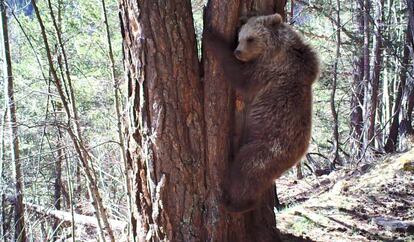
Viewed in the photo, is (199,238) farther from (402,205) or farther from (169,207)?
(402,205)

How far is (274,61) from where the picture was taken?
388cm

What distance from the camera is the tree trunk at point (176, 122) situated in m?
3.10

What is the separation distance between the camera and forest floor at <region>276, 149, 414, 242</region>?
15.2ft

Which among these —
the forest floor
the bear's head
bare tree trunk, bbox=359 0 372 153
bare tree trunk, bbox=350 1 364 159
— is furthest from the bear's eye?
bare tree trunk, bbox=350 1 364 159

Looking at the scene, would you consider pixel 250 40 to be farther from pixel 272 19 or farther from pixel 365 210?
pixel 365 210

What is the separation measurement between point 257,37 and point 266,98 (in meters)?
0.51

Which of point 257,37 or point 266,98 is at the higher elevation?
point 257,37

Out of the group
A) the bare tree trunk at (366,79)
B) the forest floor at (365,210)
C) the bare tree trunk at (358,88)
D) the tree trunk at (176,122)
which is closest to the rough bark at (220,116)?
the tree trunk at (176,122)

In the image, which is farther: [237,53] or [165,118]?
[237,53]

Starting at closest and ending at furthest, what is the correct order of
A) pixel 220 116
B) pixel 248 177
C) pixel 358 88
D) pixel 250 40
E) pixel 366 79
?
pixel 220 116 < pixel 248 177 < pixel 250 40 < pixel 366 79 < pixel 358 88

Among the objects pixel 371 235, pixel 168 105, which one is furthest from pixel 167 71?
pixel 371 235

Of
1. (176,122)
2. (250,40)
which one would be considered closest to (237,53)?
(250,40)

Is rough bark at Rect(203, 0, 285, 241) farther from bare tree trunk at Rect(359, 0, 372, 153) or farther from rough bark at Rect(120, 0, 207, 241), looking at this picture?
bare tree trunk at Rect(359, 0, 372, 153)

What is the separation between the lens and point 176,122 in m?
3.16
